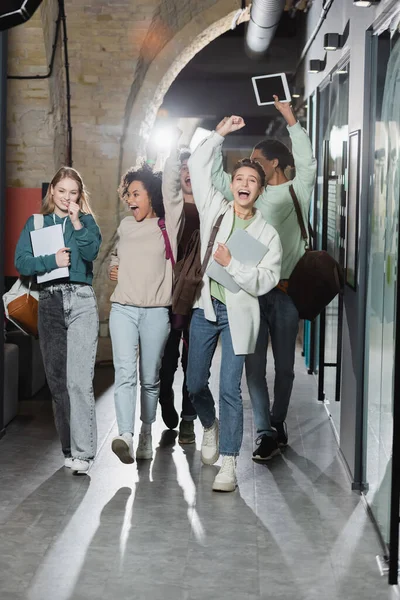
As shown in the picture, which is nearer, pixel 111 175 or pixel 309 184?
pixel 309 184

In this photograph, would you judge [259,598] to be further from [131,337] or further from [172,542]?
[131,337]

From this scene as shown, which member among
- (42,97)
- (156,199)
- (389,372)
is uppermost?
(42,97)

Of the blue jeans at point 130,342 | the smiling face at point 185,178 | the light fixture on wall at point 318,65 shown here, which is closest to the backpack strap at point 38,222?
the blue jeans at point 130,342

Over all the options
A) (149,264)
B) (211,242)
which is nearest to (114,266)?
(149,264)

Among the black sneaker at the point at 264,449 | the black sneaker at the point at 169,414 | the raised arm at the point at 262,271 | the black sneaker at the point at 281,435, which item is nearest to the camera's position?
the raised arm at the point at 262,271

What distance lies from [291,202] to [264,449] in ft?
4.63

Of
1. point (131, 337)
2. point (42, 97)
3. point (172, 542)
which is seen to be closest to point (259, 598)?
point (172, 542)

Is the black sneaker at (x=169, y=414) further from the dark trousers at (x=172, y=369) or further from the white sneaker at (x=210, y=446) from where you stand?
Answer: the white sneaker at (x=210, y=446)

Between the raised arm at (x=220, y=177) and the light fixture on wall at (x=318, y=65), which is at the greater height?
the light fixture on wall at (x=318, y=65)

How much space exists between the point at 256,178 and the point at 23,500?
6.45 ft

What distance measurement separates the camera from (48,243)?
5496 millimetres

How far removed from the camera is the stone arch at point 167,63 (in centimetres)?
977

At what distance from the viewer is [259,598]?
3861mm

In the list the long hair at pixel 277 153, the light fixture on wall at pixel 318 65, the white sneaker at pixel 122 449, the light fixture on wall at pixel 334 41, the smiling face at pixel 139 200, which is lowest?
the white sneaker at pixel 122 449
